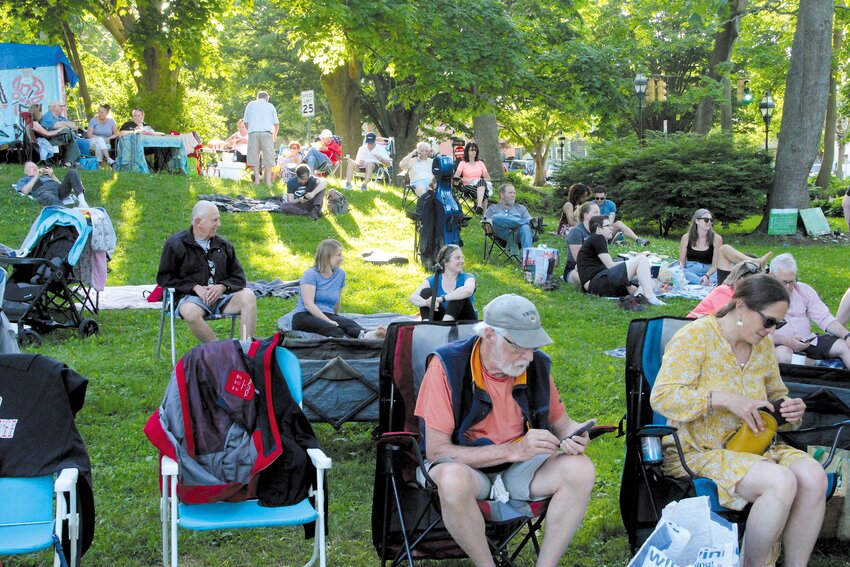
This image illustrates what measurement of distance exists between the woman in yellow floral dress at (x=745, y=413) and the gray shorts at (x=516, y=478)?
620 millimetres

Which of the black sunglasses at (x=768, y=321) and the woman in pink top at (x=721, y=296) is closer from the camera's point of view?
the black sunglasses at (x=768, y=321)

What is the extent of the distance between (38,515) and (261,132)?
14.1m

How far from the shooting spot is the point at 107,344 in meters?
8.09

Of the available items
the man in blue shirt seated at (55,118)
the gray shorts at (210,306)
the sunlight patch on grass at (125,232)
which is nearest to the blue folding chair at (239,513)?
the gray shorts at (210,306)

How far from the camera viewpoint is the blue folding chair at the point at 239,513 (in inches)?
143

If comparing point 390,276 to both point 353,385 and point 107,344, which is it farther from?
point 353,385

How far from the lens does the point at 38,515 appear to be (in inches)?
143

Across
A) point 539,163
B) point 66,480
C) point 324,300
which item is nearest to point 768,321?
point 66,480

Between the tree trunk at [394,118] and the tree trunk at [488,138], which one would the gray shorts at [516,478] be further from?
the tree trunk at [394,118]

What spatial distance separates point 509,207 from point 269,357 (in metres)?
9.09

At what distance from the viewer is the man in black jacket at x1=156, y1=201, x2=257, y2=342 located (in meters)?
→ 6.86

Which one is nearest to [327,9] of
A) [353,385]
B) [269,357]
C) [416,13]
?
[416,13]

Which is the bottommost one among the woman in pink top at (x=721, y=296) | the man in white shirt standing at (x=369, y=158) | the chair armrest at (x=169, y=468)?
the chair armrest at (x=169, y=468)

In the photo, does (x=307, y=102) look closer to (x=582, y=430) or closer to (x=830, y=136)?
(x=582, y=430)
